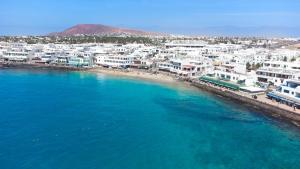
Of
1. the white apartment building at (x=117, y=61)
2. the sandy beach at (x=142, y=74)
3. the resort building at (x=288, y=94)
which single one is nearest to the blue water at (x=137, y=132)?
the resort building at (x=288, y=94)

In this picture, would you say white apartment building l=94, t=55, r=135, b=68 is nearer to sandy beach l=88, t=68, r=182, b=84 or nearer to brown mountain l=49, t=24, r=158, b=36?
sandy beach l=88, t=68, r=182, b=84

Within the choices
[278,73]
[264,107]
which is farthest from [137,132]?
[278,73]

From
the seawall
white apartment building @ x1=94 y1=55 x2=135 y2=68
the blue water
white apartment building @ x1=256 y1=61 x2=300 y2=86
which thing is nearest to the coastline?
the seawall

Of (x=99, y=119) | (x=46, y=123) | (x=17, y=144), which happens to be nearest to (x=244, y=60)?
(x=99, y=119)

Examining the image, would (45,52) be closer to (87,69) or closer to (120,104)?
(87,69)

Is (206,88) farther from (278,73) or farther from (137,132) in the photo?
(137,132)
